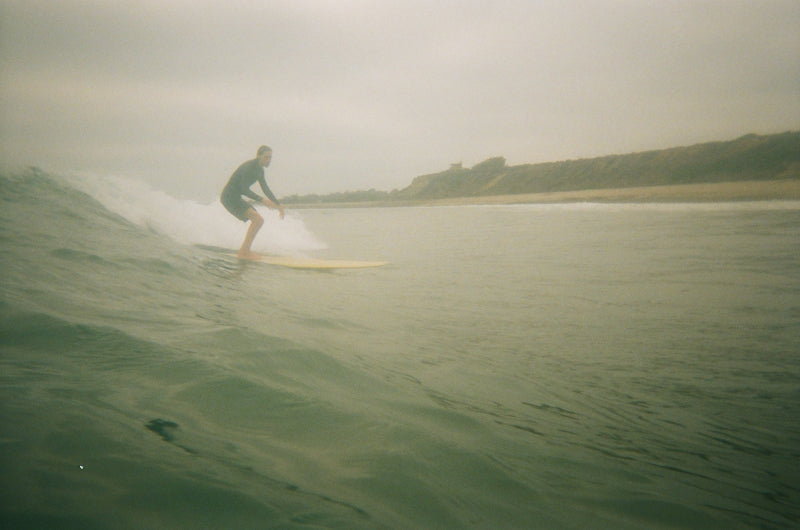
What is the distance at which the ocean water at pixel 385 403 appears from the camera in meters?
1.25

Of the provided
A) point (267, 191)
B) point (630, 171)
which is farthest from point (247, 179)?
point (630, 171)

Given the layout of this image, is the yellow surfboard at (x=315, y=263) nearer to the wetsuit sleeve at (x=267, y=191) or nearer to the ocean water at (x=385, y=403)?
the wetsuit sleeve at (x=267, y=191)

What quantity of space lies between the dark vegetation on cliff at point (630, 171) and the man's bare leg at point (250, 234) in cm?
2429

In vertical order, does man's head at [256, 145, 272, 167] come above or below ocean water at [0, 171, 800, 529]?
above

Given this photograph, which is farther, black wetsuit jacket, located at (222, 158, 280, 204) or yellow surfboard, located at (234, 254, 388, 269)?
black wetsuit jacket, located at (222, 158, 280, 204)

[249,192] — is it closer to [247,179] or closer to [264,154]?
[247,179]

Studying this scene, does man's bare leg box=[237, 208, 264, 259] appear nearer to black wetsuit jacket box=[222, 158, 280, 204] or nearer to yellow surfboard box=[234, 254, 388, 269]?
yellow surfboard box=[234, 254, 388, 269]

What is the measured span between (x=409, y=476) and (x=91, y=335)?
1793mm

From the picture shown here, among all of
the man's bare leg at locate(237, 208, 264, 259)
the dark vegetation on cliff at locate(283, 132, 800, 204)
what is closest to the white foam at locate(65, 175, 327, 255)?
the man's bare leg at locate(237, 208, 264, 259)

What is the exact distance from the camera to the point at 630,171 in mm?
33375

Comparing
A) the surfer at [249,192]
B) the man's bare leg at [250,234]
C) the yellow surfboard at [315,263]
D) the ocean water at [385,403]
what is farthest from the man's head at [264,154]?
the ocean water at [385,403]

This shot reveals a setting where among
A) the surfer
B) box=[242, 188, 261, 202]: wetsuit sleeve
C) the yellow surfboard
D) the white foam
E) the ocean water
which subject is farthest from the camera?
the white foam

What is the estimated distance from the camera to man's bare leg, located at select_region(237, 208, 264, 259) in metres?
7.87

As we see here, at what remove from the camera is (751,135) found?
26609mm
